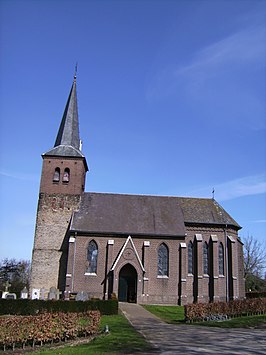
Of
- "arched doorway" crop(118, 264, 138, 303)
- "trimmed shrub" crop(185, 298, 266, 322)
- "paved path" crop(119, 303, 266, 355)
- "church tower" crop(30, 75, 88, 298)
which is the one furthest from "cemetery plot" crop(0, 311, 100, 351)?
"church tower" crop(30, 75, 88, 298)

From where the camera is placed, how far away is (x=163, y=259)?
36375 millimetres

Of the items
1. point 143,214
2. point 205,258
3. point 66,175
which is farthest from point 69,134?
point 205,258

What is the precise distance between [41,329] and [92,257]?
21.9 meters

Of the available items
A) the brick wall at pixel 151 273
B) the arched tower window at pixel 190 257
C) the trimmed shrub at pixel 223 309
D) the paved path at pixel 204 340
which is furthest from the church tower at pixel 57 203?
the paved path at pixel 204 340

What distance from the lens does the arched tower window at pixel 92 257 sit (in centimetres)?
3512

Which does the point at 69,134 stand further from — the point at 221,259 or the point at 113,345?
the point at 113,345

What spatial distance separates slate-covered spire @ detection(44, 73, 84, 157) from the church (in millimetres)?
111

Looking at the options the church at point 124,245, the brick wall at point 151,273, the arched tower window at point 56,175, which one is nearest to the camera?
the brick wall at point 151,273

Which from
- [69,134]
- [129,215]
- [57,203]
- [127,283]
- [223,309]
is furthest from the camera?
[69,134]

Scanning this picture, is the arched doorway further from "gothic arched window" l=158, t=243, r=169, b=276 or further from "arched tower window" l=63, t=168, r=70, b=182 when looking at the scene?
"arched tower window" l=63, t=168, r=70, b=182

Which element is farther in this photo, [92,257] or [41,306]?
[92,257]

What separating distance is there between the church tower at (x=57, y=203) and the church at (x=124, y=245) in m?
0.10

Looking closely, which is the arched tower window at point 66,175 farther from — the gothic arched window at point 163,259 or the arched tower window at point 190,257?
the arched tower window at point 190,257

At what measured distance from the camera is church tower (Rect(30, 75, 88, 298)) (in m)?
36.0
